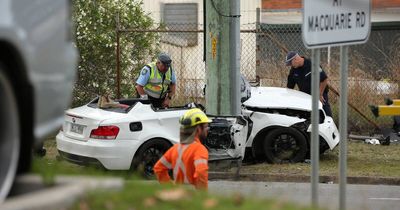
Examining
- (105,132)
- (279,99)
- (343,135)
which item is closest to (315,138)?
(343,135)

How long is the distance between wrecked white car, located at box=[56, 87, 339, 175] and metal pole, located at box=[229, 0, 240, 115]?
0.77ft

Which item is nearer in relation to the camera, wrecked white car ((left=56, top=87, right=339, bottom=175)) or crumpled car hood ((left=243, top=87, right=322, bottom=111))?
wrecked white car ((left=56, top=87, right=339, bottom=175))

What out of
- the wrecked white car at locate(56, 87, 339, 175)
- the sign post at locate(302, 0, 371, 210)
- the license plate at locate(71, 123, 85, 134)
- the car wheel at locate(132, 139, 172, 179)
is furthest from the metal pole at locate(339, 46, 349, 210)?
the license plate at locate(71, 123, 85, 134)

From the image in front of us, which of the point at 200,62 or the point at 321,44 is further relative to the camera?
the point at 200,62

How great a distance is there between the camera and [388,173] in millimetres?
13062

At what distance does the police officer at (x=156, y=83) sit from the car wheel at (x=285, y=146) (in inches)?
81.3

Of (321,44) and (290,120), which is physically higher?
(321,44)

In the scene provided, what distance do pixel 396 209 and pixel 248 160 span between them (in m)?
3.89

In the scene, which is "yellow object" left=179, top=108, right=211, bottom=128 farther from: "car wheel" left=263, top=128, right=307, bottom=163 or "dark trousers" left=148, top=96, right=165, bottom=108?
"dark trousers" left=148, top=96, right=165, bottom=108

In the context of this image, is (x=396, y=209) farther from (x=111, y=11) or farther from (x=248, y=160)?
(x=111, y=11)

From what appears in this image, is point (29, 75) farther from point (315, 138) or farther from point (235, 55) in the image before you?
point (235, 55)

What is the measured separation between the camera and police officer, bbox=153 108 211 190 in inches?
263

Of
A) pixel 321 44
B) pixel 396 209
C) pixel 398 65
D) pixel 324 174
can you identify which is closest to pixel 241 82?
pixel 324 174

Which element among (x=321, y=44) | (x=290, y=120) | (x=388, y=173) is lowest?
(x=388, y=173)
